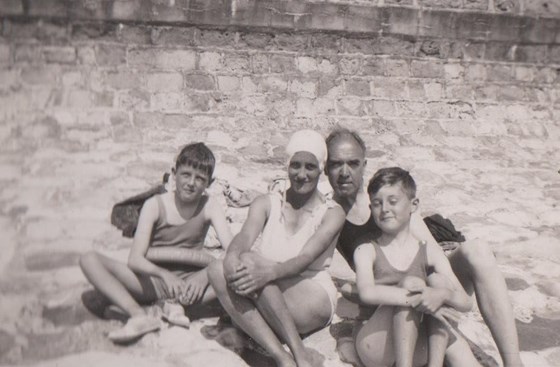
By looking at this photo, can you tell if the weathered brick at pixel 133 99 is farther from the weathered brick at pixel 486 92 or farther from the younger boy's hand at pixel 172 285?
the weathered brick at pixel 486 92

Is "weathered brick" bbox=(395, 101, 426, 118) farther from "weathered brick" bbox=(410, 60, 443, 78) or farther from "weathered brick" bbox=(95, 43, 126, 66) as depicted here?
"weathered brick" bbox=(95, 43, 126, 66)

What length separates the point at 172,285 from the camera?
9.80 ft

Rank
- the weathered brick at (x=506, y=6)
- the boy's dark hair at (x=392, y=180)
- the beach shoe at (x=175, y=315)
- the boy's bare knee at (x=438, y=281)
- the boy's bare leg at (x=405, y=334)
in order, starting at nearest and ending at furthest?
1. the boy's bare leg at (x=405, y=334)
2. the boy's bare knee at (x=438, y=281)
3. the boy's dark hair at (x=392, y=180)
4. the beach shoe at (x=175, y=315)
5. the weathered brick at (x=506, y=6)

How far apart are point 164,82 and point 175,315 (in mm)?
3024

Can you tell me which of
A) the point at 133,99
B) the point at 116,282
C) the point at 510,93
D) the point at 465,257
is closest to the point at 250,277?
the point at 116,282

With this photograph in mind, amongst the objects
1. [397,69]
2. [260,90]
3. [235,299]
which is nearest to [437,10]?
[397,69]

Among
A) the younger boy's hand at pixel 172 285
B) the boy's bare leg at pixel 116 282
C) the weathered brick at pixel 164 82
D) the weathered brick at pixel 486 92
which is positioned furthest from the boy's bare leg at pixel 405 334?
the weathered brick at pixel 486 92

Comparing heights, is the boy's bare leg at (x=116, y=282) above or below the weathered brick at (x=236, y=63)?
below

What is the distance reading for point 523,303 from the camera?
11.6ft

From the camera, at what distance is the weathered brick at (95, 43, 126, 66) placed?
17.8 ft

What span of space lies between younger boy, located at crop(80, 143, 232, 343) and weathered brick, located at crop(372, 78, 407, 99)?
9.83 ft

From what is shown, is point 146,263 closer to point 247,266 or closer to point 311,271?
point 247,266

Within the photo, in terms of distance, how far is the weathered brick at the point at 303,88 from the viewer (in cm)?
564

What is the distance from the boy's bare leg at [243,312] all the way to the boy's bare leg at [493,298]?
3.14ft
